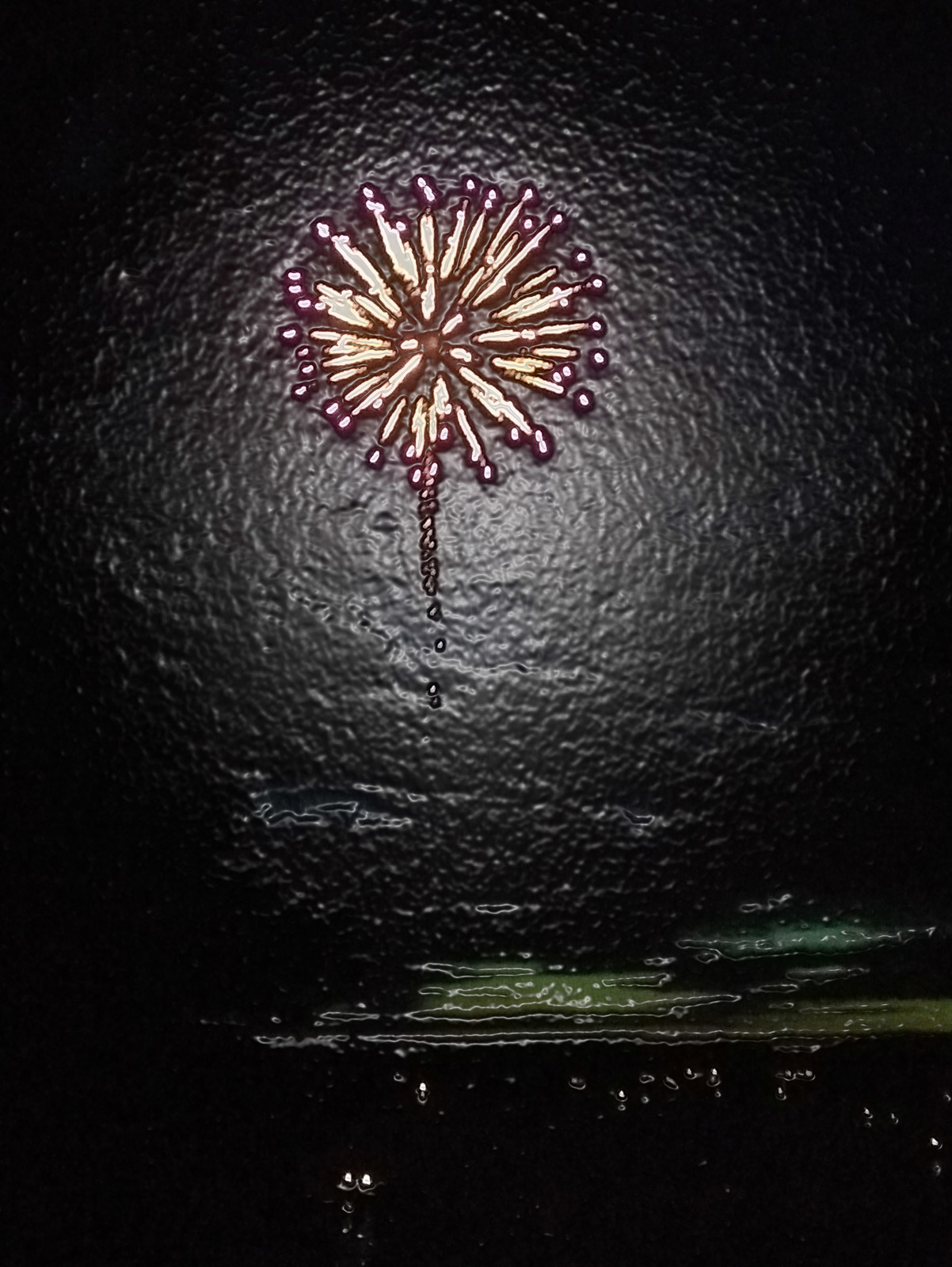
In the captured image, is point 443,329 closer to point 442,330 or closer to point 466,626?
point 442,330

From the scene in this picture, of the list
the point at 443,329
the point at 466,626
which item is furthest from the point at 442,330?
the point at 466,626

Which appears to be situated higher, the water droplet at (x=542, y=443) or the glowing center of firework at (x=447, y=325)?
the glowing center of firework at (x=447, y=325)

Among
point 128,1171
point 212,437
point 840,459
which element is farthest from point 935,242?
point 128,1171

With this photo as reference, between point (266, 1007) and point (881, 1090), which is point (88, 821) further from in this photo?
point (881, 1090)

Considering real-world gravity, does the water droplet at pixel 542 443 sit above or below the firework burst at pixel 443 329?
below
